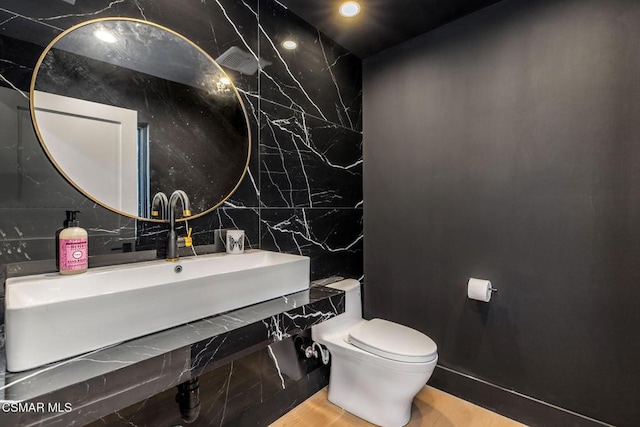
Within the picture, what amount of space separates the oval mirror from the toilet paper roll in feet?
4.87

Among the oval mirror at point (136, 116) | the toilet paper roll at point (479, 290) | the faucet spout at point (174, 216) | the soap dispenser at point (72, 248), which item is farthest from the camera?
the toilet paper roll at point (479, 290)

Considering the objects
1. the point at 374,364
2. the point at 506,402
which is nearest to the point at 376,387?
the point at 374,364

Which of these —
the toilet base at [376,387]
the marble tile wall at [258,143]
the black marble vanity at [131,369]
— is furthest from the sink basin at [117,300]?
the toilet base at [376,387]

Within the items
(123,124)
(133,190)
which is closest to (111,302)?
(133,190)

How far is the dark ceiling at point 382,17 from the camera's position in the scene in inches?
70.4

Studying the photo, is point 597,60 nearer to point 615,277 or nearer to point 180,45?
point 615,277

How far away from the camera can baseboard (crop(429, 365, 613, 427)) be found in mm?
1556

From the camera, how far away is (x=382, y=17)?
1.90 meters

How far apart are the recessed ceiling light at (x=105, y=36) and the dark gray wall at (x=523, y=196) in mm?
1696

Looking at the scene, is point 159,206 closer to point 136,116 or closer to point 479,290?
point 136,116

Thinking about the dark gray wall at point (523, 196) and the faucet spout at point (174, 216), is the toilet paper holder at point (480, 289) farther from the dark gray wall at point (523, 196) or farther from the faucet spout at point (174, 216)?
the faucet spout at point (174, 216)

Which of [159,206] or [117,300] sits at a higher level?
[159,206]

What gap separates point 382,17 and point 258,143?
1.15 metres

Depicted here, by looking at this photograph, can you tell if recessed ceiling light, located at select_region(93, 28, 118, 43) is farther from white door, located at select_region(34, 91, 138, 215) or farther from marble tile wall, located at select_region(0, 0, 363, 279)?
white door, located at select_region(34, 91, 138, 215)
